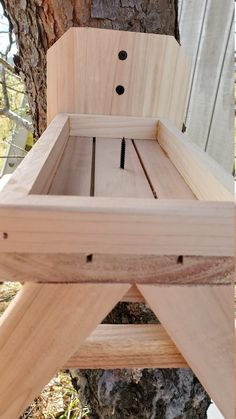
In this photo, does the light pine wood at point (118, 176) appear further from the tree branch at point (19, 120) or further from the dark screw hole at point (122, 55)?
the tree branch at point (19, 120)

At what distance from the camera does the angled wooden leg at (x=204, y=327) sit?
379 millimetres

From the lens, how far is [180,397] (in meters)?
0.93

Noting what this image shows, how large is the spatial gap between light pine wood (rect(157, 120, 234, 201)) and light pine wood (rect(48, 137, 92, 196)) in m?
0.13

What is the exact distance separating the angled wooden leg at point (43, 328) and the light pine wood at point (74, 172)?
13cm

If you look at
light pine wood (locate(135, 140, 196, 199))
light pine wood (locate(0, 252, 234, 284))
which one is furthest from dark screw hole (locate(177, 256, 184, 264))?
light pine wood (locate(135, 140, 196, 199))

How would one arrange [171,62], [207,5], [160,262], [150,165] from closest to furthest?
1. [160,262]
2. [150,165]
3. [171,62]
4. [207,5]

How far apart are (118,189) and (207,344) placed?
213 millimetres

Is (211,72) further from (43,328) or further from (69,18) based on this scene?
(43,328)

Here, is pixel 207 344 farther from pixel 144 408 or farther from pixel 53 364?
pixel 144 408

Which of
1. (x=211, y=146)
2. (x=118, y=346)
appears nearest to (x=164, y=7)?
(x=211, y=146)

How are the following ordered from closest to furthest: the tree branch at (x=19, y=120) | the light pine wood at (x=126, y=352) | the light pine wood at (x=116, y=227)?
the light pine wood at (x=116, y=227) < the light pine wood at (x=126, y=352) < the tree branch at (x=19, y=120)

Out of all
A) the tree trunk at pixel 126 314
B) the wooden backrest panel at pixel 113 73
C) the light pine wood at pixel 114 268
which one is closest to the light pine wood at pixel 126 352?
the light pine wood at pixel 114 268

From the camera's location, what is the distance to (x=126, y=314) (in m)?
0.93

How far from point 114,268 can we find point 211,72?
0.84 m
